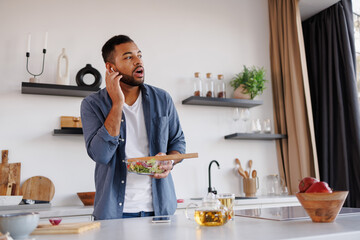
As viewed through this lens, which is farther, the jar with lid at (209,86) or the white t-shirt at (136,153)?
the jar with lid at (209,86)

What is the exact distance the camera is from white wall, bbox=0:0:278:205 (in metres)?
2.91

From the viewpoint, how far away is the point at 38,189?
280cm

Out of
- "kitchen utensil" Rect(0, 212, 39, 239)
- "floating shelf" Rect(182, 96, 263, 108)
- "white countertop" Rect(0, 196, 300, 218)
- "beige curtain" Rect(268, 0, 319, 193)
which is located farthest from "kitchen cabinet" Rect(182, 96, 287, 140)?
"kitchen utensil" Rect(0, 212, 39, 239)

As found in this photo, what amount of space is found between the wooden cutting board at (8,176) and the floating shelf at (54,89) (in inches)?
20.9

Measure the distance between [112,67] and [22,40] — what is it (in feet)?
4.97

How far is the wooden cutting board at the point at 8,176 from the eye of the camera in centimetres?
273

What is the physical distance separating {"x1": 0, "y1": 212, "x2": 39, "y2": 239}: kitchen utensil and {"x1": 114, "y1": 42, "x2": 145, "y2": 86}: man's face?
106 centimetres

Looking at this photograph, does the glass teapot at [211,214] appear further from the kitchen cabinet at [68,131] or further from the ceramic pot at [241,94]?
the ceramic pot at [241,94]

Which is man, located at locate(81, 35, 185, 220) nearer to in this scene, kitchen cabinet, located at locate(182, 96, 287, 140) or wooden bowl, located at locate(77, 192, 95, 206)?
wooden bowl, located at locate(77, 192, 95, 206)

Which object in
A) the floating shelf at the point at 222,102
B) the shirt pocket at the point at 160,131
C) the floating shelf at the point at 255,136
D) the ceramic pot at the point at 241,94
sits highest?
the ceramic pot at the point at 241,94

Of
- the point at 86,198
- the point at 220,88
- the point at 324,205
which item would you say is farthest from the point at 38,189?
the point at 324,205

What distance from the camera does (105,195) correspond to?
1662 mm

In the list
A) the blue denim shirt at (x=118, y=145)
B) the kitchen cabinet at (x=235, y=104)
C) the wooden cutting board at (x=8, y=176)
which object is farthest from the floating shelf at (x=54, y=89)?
the blue denim shirt at (x=118, y=145)

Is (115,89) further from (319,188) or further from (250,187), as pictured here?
(250,187)
